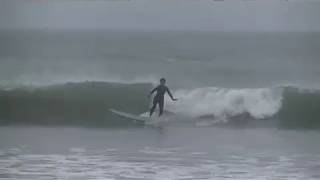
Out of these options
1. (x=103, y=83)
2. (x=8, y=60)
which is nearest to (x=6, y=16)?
(x=8, y=60)

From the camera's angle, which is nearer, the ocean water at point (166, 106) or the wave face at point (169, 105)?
the ocean water at point (166, 106)

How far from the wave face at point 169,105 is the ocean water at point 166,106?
0.03 m

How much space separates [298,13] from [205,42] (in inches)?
488

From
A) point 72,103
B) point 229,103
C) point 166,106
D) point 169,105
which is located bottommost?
point 166,106

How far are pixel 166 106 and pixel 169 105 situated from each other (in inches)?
12.6

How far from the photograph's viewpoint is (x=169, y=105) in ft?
58.4

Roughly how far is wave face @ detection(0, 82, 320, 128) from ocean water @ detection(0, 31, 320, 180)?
3 centimetres

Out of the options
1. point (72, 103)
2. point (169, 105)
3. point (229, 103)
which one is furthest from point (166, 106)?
point (72, 103)

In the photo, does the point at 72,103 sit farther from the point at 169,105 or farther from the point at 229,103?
the point at 229,103

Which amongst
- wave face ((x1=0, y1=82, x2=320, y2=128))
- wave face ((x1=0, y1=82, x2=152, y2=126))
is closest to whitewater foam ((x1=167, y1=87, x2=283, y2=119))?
wave face ((x1=0, y1=82, x2=320, y2=128))

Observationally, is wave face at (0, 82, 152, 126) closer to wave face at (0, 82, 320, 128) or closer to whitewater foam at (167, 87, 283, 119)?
wave face at (0, 82, 320, 128)

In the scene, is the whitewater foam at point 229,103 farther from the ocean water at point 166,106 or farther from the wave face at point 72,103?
the wave face at point 72,103

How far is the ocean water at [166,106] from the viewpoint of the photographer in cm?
958

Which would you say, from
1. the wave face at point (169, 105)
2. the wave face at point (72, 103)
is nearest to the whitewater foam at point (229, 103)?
the wave face at point (169, 105)
